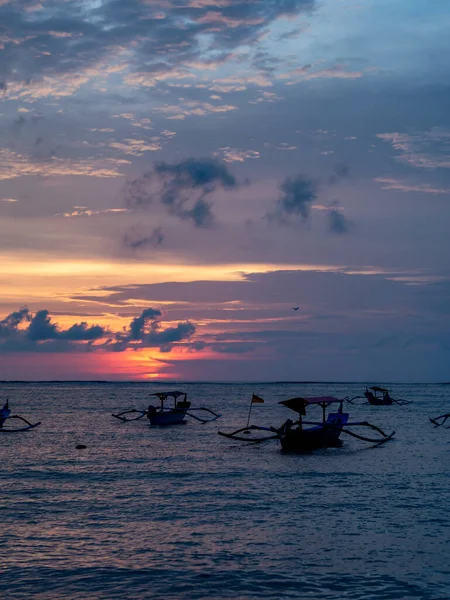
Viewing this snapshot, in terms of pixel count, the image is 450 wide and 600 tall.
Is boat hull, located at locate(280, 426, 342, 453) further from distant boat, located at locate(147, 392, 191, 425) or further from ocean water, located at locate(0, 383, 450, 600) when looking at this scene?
distant boat, located at locate(147, 392, 191, 425)

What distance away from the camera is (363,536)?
23.9m

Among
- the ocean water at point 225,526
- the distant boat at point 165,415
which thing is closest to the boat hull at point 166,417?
the distant boat at point 165,415

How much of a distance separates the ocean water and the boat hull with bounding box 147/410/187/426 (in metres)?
30.7

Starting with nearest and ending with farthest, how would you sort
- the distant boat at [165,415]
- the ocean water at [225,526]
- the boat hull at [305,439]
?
the ocean water at [225,526] < the boat hull at [305,439] < the distant boat at [165,415]

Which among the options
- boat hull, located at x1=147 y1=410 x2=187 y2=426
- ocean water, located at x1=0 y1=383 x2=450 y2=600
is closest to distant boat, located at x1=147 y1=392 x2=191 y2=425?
boat hull, located at x1=147 y1=410 x2=187 y2=426

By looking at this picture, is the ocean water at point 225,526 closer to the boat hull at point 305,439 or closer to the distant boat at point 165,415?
the boat hull at point 305,439

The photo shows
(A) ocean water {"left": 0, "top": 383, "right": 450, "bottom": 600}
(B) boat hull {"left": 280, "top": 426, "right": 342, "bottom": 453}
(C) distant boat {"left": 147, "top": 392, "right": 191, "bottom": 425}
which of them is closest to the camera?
(A) ocean water {"left": 0, "top": 383, "right": 450, "bottom": 600}

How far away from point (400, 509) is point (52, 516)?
46.7 ft

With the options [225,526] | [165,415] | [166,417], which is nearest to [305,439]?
[225,526]

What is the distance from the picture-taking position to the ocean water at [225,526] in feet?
61.3

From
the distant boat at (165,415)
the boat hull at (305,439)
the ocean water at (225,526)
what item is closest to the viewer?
the ocean water at (225,526)

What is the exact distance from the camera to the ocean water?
61.3ft

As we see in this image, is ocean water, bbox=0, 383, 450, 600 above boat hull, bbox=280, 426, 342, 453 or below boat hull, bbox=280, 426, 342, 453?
below

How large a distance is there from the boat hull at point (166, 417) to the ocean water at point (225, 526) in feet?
101
